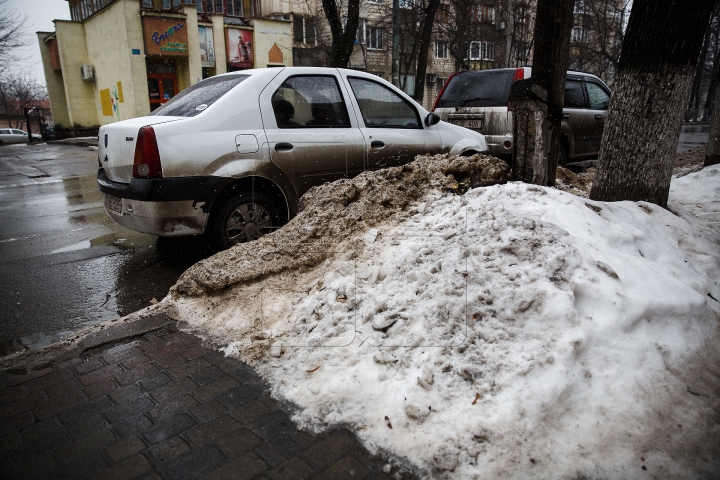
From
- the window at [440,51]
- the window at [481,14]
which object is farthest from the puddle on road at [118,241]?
the window at [440,51]

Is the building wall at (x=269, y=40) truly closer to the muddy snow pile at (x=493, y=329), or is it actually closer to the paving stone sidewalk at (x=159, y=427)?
the muddy snow pile at (x=493, y=329)

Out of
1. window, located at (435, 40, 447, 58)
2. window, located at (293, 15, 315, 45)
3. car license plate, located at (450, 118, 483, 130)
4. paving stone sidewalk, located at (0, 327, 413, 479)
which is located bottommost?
paving stone sidewalk, located at (0, 327, 413, 479)

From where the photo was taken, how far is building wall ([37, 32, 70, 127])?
25031 mm

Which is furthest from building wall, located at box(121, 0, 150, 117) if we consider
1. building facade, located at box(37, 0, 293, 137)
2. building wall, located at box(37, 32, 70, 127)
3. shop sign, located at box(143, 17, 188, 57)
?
building wall, located at box(37, 32, 70, 127)

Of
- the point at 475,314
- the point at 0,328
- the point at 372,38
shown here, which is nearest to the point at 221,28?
the point at 372,38

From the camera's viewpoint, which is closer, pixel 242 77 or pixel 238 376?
pixel 238 376

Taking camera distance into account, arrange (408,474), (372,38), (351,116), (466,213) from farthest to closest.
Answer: (372,38)
(351,116)
(466,213)
(408,474)

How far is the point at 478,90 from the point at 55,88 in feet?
85.0

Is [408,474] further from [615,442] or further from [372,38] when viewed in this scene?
[372,38]

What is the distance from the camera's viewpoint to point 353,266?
329cm

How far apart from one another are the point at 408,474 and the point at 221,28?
78.5ft

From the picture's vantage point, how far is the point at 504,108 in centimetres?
725

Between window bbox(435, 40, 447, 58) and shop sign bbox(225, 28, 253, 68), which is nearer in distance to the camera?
shop sign bbox(225, 28, 253, 68)

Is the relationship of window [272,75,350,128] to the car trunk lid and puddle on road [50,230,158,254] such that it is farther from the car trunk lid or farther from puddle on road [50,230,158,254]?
puddle on road [50,230,158,254]
